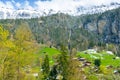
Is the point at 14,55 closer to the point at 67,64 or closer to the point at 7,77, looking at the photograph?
the point at 7,77

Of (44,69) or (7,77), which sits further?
(44,69)

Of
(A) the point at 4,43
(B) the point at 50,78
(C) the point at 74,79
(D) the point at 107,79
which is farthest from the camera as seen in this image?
(D) the point at 107,79

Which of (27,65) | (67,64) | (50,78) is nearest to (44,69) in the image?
(50,78)

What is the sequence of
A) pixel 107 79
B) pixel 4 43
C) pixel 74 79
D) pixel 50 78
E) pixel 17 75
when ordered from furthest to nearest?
pixel 107 79 → pixel 50 78 → pixel 74 79 → pixel 17 75 → pixel 4 43

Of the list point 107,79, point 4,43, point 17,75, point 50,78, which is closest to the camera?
point 4,43

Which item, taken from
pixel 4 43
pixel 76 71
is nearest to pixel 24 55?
pixel 4 43

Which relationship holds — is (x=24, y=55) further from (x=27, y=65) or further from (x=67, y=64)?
(x=67, y=64)

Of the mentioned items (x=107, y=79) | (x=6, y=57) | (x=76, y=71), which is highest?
(x=6, y=57)

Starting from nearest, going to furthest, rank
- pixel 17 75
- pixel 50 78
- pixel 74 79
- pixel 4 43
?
pixel 4 43 → pixel 17 75 → pixel 74 79 → pixel 50 78

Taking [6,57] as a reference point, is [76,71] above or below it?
below
